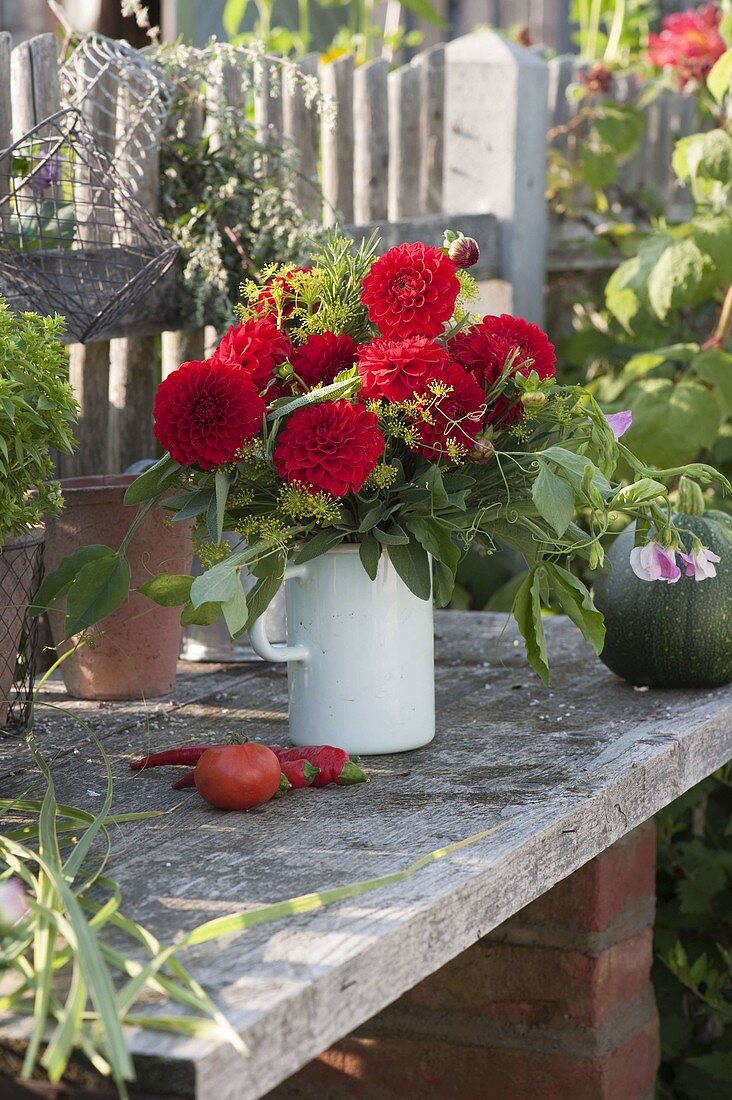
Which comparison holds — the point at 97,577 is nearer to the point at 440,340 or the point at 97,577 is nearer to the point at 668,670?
the point at 440,340

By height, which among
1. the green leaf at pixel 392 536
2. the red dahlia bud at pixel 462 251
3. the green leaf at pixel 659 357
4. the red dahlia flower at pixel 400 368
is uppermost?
the green leaf at pixel 659 357

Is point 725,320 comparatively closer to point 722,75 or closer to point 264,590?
point 722,75

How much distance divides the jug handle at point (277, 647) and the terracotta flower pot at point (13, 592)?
26cm

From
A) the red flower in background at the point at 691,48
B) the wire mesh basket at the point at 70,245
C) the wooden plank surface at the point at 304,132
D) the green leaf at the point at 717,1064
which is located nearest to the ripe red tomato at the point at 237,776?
the wire mesh basket at the point at 70,245

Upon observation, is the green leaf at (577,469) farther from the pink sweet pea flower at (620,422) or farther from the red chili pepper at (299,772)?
the red chili pepper at (299,772)

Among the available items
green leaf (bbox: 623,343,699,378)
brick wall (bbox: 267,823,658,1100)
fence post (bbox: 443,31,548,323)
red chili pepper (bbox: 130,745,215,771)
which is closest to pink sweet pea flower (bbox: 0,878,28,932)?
red chili pepper (bbox: 130,745,215,771)

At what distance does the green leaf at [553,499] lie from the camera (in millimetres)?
1279

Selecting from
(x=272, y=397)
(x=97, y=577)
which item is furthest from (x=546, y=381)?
(x=97, y=577)

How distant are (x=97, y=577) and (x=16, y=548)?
0.30 ft

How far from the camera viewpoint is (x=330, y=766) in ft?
4.41

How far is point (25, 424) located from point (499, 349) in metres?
0.48

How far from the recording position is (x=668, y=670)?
5.76 feet

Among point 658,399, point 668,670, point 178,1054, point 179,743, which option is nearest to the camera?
point 178,1054

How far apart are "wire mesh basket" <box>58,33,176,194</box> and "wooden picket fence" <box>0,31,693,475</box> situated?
123 millimetres
